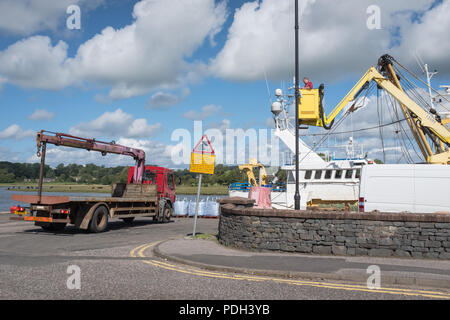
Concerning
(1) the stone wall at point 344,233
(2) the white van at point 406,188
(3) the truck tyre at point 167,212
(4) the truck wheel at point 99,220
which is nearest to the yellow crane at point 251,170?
(3) the truck tyre at point 167,212

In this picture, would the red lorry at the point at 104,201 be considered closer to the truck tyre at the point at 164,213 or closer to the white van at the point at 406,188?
the truck tyre at the point at 164,213

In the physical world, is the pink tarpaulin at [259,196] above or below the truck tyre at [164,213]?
above

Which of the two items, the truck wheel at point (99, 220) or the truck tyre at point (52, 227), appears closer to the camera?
the truck wheel at point (99, 220)

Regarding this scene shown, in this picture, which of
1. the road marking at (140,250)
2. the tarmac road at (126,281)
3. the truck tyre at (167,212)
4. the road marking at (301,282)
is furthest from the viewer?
the truck tyre at (167,212)

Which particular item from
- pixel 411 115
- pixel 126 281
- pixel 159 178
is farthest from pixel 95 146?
pixel 411 115

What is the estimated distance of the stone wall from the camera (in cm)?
902

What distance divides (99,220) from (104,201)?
853 mm

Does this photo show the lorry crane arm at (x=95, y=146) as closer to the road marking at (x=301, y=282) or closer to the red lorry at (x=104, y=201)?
the red lorry at (x=104, y=201)

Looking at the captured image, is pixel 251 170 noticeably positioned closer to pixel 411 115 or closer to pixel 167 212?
pixel 167 212

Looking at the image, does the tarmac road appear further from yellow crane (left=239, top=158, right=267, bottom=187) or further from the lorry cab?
yellow crane (left=239, top=158, right=267, bottom=187)

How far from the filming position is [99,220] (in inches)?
624

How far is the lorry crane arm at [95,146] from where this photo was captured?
48.5ft

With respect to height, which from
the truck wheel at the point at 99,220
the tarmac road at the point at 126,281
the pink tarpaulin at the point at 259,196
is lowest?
the tarmac road at the point at 126,281

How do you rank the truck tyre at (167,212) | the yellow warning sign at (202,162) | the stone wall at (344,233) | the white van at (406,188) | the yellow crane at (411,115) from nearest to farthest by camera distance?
1. the stone wall at (344,233)
2. the white van at (406,188)
3. the yellow warning sign at (202,162)
4. the yellow crane at (411,115)
5. the truck tyre at (167,212)
